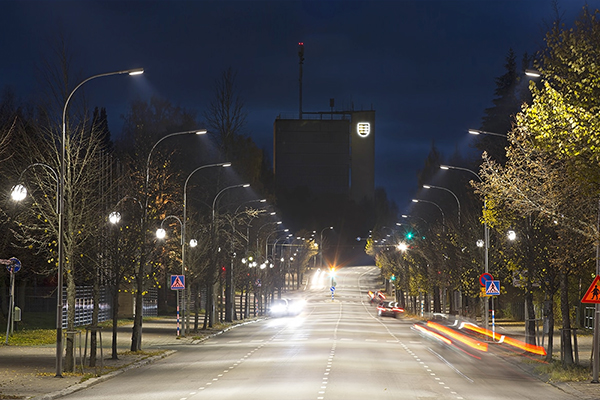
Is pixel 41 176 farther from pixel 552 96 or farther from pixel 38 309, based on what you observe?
pixel 38 309

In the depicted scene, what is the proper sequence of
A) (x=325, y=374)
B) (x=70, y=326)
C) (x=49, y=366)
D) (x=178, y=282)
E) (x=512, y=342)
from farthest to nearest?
(x=178, y=282)
(x=512, y=342)
(x=49, y=366)
(x=70, y=326)
(x=325, y=374)

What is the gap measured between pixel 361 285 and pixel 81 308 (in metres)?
113

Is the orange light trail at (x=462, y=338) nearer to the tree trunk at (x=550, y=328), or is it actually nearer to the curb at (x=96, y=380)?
the tree trunk at (x=550, y=328)

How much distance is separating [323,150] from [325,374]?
16291 cm

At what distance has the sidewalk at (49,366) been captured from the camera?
2175 cm

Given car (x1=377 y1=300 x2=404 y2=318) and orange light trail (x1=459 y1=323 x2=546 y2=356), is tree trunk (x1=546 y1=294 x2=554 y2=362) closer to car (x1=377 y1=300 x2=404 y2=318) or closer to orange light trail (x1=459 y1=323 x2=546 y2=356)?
orange light trail (x1=459 y1=323 x2=546 y2=356)

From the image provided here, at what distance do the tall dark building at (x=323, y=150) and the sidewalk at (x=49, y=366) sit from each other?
5572 inches

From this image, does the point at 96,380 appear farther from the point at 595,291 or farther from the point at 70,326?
the point at 595,291

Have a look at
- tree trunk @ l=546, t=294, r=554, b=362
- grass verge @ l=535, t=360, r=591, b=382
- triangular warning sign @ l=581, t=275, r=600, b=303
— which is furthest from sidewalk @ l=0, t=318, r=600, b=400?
triangular warning sign @ l=581, t=275, r=600, b=303

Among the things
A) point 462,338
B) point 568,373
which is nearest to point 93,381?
point 568,373

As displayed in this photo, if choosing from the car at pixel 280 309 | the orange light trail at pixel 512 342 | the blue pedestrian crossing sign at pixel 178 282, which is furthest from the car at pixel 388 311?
the blue pedestrian crossing sign at pixel 178 282

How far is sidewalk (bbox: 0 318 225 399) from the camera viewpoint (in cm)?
2175

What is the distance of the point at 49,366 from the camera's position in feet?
92.8

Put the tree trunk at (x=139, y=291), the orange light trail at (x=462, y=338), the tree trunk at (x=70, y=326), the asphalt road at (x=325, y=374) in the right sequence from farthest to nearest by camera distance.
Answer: the orange light trail at (x=462, y=338), the tree trunk at (x=139, y=291), the tree trunk at (x=70, y=326), the asphalt road at (x=325, y=374)
